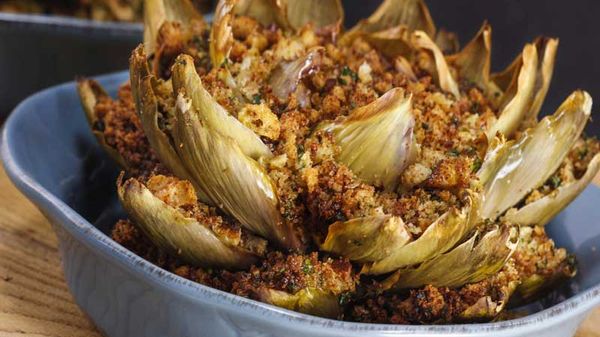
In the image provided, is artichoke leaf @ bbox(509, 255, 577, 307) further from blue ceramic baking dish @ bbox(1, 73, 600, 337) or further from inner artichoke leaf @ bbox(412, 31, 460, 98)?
inner artichoke leaf @ bbox(412, 31, 460, 98)

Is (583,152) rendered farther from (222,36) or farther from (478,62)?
(222,36)

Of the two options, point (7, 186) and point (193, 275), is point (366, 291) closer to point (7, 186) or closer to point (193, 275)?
point (193, 275)

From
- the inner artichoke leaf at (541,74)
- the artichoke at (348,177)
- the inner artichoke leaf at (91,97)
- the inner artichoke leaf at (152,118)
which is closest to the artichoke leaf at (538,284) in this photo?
the artichoke at (348,177)

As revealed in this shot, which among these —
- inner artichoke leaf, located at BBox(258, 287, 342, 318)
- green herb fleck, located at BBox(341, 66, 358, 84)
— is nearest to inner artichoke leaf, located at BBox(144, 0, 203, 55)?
green herb fleck, located at BBox(341, 66, 358, 84)

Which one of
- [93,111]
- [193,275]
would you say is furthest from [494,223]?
[93,111]

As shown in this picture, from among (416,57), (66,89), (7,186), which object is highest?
(416,57)

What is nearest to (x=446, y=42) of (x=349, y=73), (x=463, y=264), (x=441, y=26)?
(x=349, y=73)

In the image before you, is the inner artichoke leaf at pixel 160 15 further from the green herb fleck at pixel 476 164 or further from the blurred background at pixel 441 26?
the blurred background at pixel 441 26
